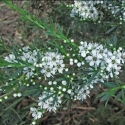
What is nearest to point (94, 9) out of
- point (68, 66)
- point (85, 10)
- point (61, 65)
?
point (85, 10)

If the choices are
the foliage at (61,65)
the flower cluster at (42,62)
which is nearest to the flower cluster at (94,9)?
the foliage at (61,65)

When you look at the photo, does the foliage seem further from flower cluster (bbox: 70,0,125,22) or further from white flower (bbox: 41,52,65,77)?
flower cluster (bbox: 70,0,125,22)

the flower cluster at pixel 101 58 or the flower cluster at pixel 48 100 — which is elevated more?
the flower cluster at pixel 101 58


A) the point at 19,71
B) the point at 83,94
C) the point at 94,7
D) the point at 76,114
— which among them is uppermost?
the point at 94,7

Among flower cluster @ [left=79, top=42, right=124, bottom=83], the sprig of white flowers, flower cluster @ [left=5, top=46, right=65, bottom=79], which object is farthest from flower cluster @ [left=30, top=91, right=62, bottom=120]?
flower cluster @ [left=79, top=42, right=124, bottom=83]

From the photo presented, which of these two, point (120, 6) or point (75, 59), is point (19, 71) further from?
point (120, 6)

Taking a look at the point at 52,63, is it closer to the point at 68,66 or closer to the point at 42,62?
the point at 42,62

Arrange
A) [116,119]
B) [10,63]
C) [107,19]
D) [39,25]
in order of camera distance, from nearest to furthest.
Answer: [10,63]
[39,25]
[107,19]
[116,119]

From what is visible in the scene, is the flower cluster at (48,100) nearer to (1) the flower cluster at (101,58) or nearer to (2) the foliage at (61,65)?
(2) the foliage at (61,65)

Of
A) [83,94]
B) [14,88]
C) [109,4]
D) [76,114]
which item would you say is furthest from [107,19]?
[76,114]
